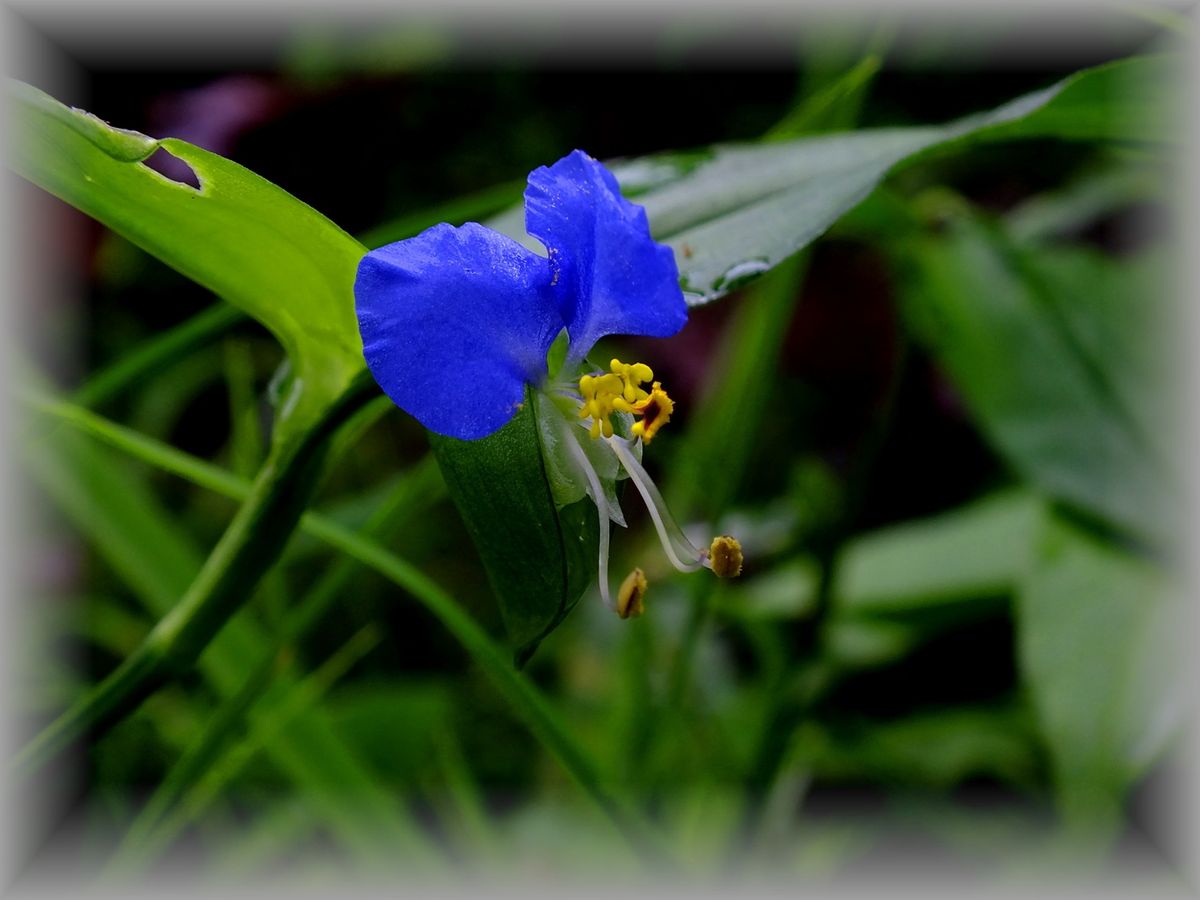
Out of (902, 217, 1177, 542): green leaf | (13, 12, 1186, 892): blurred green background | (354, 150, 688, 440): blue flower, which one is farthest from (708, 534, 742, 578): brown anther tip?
(902, 217, 1177, 542): green leaf

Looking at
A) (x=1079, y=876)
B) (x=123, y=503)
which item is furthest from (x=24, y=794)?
(x=1079, y=876)

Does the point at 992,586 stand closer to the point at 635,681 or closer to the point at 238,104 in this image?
the point at 635,681

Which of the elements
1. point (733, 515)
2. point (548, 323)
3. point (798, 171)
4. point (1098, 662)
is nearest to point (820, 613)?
point (1098, 662)

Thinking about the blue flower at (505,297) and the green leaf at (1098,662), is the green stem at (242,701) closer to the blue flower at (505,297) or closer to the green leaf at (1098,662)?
the blue flower at (505,297)

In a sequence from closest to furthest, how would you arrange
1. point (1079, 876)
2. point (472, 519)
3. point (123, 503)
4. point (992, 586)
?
point (472, 519)
point (123, 503)
point (1079, 876)
point (992, 586)

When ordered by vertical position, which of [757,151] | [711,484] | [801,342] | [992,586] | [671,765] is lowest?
[671,765]

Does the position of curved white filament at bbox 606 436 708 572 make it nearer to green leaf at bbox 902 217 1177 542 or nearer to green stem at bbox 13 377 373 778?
green stem at bbox 13 377 373 778

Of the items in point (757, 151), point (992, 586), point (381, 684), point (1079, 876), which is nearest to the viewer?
point (757, 151)
